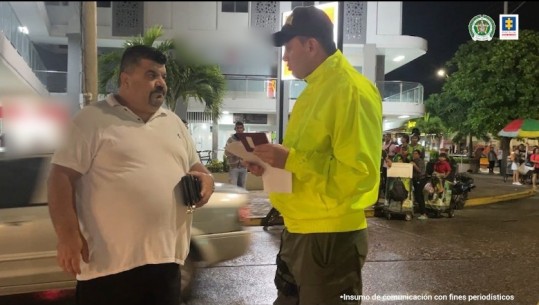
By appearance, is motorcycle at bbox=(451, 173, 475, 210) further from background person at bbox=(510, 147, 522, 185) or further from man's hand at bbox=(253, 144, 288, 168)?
man's hand at bbox=(253, 144, 288, 168)

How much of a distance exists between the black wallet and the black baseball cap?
2.54ft

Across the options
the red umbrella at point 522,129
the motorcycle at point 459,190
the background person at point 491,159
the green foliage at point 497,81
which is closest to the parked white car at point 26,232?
the motorcycle at point 459,190

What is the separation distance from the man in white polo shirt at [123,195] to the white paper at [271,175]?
1.37ft

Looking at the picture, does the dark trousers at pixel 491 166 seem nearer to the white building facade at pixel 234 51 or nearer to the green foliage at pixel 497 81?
the green foliage at pixel 497 81

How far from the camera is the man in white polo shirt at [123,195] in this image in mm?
1983

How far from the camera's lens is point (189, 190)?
2.25 m

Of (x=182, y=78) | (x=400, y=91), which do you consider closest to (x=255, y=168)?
(x=182, y=78)

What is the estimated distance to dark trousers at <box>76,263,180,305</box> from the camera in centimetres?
209

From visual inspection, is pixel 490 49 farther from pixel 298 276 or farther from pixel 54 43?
pixel 298 276

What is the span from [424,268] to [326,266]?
4.21m

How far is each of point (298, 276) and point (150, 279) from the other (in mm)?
690

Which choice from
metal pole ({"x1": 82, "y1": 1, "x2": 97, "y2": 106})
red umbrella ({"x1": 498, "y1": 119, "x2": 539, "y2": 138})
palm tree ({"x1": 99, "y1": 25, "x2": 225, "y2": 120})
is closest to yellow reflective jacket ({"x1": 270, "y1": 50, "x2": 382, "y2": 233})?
metal pole ({"x1": 82, "y1": 1, "x2": 97, "y2": 106})

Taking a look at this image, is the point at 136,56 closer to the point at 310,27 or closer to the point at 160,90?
the point at 160,90

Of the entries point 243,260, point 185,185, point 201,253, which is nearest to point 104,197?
point 185,185
